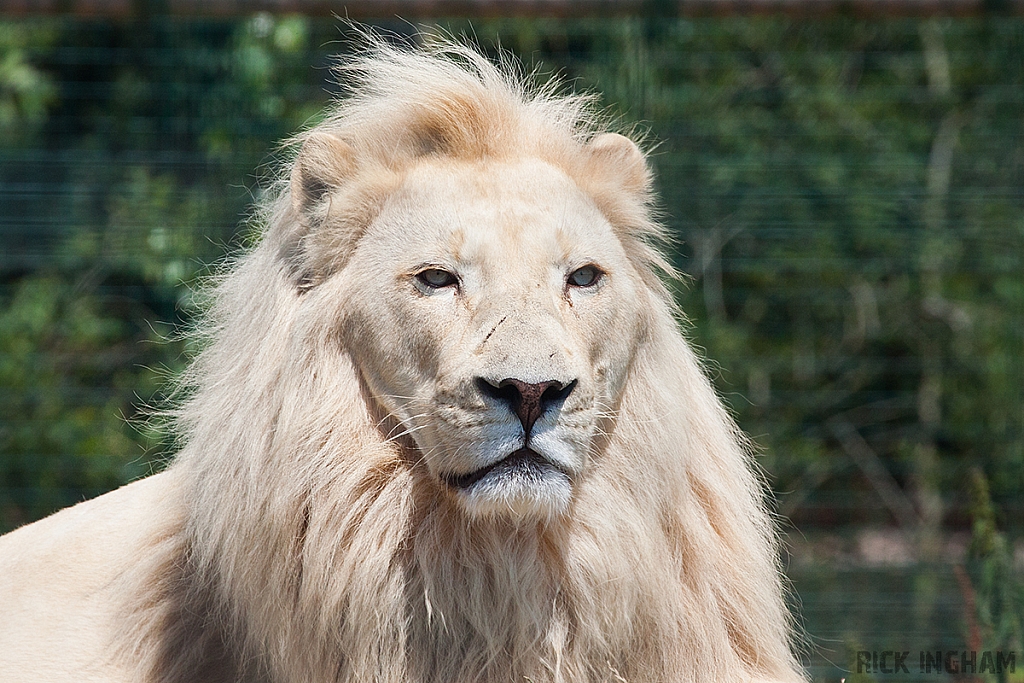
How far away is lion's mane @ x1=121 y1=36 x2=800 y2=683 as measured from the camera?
6.75ft

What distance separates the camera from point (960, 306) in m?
6.58

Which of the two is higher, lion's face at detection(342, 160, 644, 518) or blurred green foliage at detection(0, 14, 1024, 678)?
lion's face at detection(342, 160, 644, 518)

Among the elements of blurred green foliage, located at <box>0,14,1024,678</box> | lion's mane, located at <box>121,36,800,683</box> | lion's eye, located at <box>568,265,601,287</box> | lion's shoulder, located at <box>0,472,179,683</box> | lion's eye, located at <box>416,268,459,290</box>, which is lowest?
blurred green foliage, located at <box>0,14,1024,678</box>

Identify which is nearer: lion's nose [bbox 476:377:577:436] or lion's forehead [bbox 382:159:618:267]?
lion's nose [bbox 476:377:577:436]

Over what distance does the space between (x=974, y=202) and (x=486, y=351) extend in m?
3.91

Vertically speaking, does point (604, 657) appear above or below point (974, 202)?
above

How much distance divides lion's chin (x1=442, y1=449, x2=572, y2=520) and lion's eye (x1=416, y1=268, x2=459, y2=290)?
13.5 inches

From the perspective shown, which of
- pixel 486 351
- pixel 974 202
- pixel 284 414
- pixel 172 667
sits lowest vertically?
pixel 974 202

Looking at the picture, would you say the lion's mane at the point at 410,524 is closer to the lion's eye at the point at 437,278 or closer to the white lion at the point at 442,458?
the white lion at the point at 442,458

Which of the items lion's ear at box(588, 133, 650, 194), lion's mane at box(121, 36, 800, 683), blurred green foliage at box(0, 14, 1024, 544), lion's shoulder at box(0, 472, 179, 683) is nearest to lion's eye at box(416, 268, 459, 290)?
lion's mane at box(121, 36, 800, 683)

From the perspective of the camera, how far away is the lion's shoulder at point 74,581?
223 cm

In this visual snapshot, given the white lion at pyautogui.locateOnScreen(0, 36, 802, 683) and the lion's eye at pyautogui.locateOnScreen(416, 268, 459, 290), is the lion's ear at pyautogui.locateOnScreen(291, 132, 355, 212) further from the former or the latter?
the lion's eye at pyautogui.locateOnScreen(416, 268, 459, 290)

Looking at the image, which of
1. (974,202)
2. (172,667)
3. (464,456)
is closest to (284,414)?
(464,456)

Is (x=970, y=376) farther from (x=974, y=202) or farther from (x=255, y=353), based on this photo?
(x=255, y=353)
